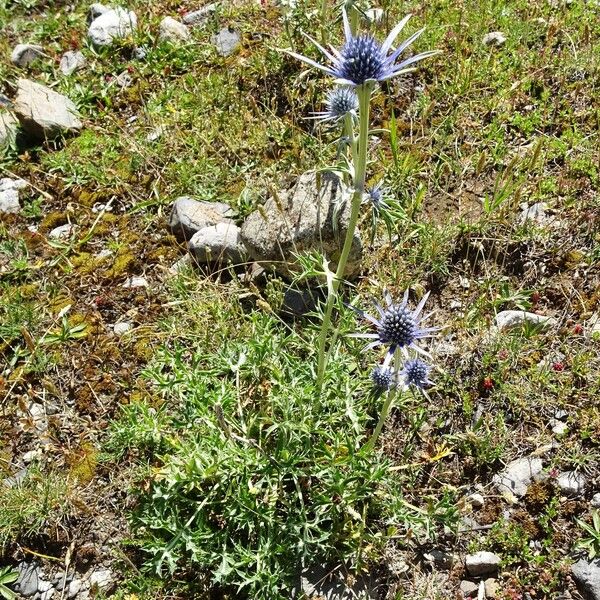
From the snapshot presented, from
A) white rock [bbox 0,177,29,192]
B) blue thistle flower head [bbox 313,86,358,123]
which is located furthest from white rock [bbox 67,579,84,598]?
white rock [bbox 0,177,29,192]

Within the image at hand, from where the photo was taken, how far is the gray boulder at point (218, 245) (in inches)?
187

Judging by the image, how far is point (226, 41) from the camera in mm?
6102

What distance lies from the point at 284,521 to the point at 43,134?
13.2 ft

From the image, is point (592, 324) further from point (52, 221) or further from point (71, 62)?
point (71, 62)

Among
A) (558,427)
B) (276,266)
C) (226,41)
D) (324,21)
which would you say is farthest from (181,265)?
(558,427)

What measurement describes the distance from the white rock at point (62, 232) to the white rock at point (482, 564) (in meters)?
3.74

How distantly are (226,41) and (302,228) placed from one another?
275 centimetres

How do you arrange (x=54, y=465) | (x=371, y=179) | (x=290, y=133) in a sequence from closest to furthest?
(x=54, y=465) < (x=371, y=179) < (x=290, y=133)

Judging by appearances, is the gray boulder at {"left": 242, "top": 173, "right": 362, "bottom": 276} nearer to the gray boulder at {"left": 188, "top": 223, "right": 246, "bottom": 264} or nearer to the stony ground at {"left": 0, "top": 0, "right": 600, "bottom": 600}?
the stony ground at {"left": 0, "top": 0, "right": 600, "bottom": 600}

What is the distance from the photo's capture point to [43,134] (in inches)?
223

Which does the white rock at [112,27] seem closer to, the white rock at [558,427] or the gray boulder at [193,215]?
the gray boulder at [193,215]

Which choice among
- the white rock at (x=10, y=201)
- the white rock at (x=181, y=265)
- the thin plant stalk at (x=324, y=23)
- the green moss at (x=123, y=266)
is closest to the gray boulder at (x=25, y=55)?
the white rock at (x=10, y=201)

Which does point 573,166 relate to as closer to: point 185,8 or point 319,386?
point 319,386

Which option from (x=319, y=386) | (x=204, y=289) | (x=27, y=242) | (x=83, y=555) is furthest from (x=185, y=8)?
(x=83, y=555)
